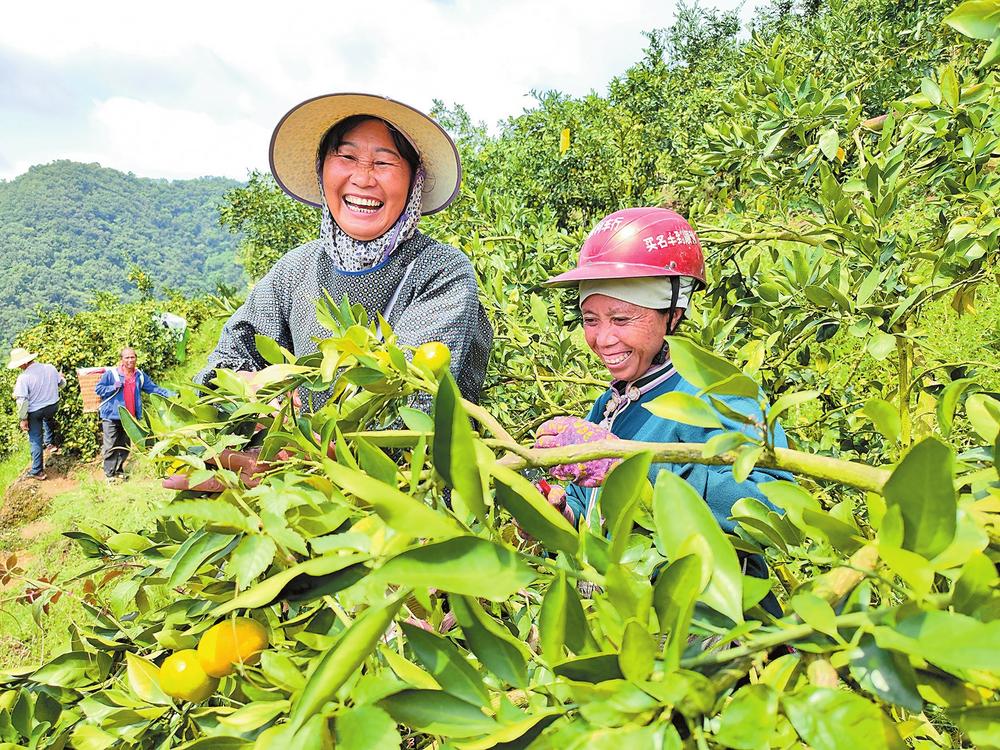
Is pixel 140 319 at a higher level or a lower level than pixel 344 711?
higher

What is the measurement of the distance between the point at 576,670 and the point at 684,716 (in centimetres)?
5

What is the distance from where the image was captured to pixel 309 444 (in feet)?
1.83

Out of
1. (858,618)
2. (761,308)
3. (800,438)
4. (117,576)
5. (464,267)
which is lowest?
(800,438)

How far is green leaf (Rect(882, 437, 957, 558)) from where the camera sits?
0.29 meters

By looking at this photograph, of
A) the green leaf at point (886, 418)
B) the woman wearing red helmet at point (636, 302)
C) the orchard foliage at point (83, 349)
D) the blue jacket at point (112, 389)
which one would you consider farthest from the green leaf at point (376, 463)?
the orchard foliage at point (83, 349)

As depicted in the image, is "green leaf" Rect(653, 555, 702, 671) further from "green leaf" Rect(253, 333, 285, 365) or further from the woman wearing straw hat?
the woman wearing straw hat

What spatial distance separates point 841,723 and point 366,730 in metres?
0.23

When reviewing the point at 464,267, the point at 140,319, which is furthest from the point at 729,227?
the point at 140,319

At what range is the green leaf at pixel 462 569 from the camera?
282 millimetres

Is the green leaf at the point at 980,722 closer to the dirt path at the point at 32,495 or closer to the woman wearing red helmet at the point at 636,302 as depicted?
the woman wearing red helmet at the point at 636,302

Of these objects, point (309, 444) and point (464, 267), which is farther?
point (464, 267)

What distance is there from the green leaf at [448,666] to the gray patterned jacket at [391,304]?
1027 mm

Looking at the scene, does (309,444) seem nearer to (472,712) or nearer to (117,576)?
(472,712)

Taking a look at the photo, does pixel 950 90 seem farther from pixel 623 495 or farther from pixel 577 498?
pixel 623 495
